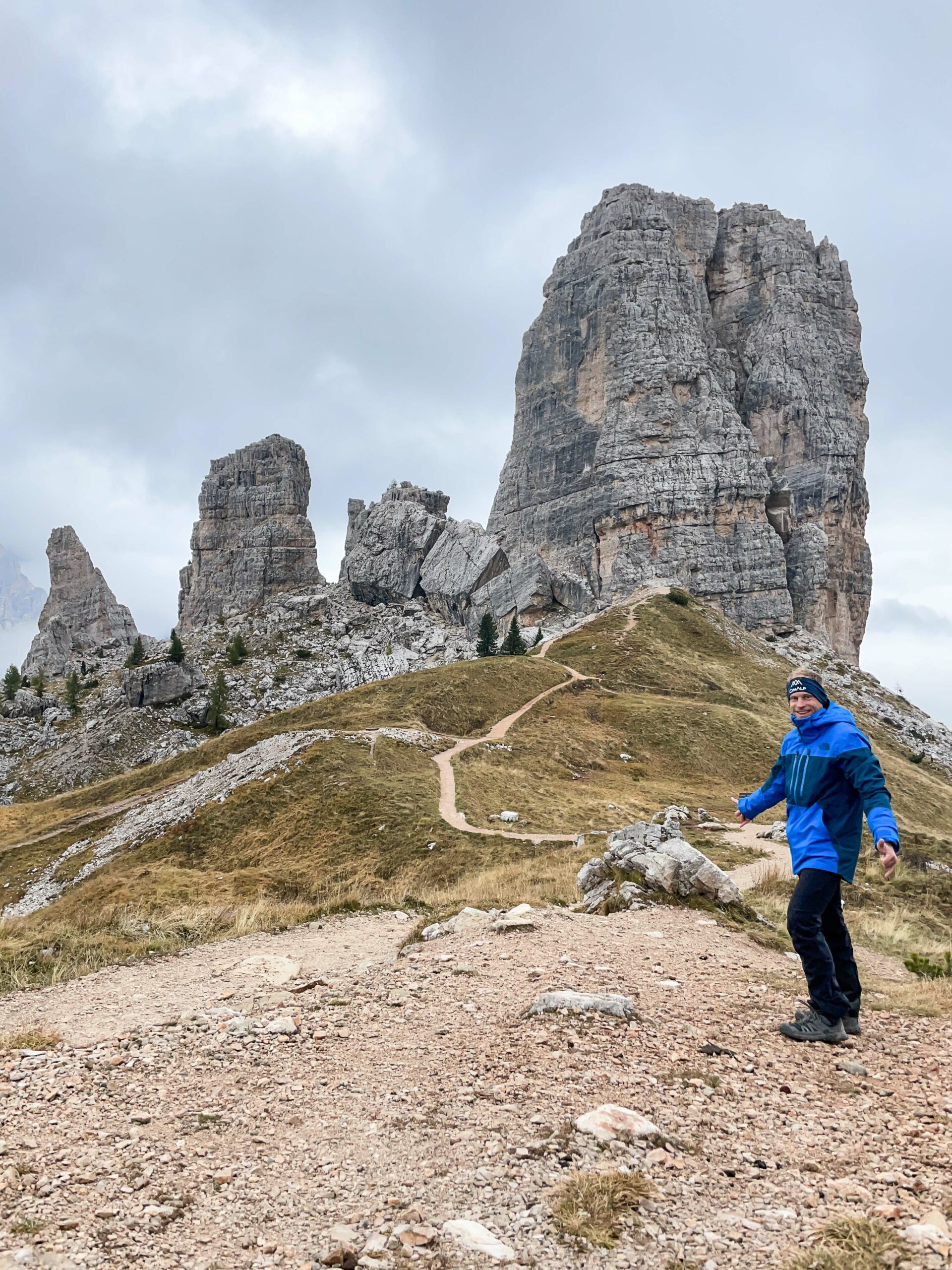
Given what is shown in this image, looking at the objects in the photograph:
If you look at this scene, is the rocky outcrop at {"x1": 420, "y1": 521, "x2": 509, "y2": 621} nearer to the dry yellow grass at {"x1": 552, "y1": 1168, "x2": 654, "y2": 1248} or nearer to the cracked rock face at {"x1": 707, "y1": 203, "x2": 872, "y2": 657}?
the cracked rock face at {"x1": 707, "y1": 203, "x2": 872, "y2": 657}

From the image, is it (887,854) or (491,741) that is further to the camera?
(491,741)

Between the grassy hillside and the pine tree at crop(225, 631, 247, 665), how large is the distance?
4816 cm

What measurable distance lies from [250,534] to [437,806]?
13116 centimetres

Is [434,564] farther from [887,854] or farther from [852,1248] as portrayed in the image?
[852,1248]

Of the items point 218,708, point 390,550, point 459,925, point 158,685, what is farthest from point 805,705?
point 390,550

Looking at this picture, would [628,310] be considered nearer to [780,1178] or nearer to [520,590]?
[520,590]

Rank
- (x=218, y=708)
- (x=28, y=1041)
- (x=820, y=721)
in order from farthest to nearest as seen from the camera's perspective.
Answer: (x=218, y=708), (x=820, y=721), (x=28, y=1041)

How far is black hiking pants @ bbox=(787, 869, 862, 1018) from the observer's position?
6738mm

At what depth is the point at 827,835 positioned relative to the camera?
717 centimetres

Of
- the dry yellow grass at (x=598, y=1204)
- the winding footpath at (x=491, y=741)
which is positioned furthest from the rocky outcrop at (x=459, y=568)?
the dry yellow grass at (x=598, y=1204)

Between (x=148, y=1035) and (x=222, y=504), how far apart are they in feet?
532

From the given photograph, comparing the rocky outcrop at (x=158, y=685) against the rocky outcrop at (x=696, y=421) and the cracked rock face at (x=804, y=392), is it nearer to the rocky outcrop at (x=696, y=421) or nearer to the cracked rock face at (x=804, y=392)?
the rocky outcrop at (x=696, y=421)

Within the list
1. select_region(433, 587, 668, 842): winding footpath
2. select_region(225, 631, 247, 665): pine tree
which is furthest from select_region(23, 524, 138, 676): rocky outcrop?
select_region(433, 587, 668, 842): winding footpath

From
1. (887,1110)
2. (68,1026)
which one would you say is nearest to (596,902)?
(887,1110)
